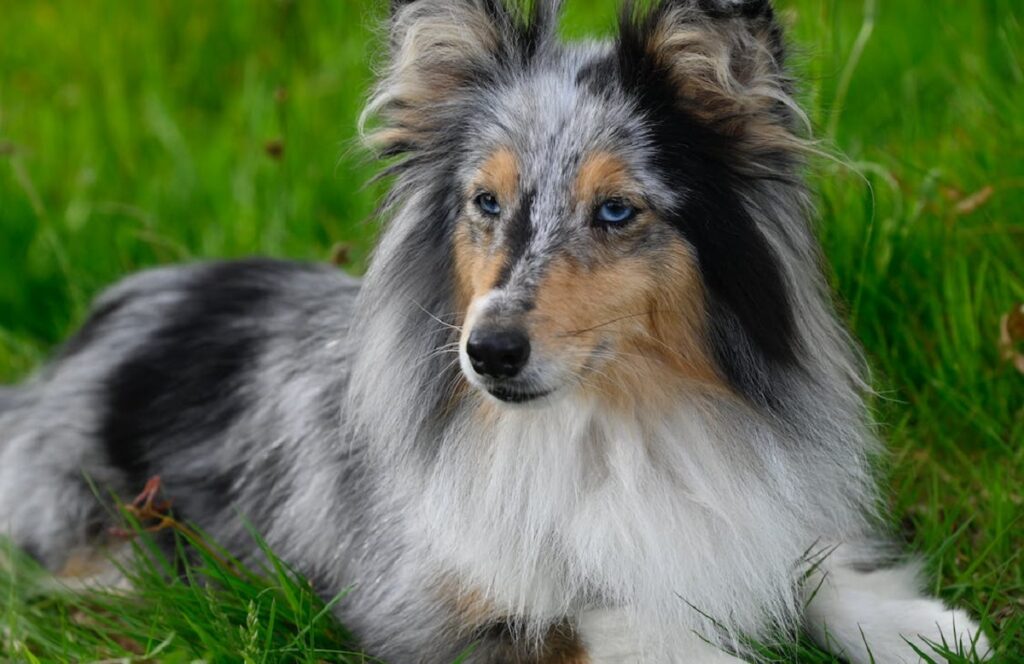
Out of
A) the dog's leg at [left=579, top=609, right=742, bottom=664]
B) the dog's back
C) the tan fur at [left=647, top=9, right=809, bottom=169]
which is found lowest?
the dog's back

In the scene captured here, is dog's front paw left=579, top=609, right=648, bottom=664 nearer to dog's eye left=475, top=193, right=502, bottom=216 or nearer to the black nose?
the black nose

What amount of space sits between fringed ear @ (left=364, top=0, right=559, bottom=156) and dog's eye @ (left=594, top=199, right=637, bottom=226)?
0.52 m

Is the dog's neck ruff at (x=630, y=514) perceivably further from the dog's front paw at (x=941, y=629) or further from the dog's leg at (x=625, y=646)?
the dog's front paw at (x=941, y=629)

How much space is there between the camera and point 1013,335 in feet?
13.3

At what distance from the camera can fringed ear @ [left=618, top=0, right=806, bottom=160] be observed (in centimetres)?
312

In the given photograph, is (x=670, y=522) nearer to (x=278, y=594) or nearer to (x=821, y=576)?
(x=821, y=576)

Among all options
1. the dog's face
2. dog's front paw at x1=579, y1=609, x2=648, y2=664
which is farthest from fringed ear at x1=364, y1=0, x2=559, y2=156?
dog's front paw at x1=579, y1=609, x2=648, y2=664

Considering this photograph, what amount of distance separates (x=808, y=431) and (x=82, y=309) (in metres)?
3.47

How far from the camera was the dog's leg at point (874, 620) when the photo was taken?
11.0ft

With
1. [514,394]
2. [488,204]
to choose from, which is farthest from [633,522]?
[488,204]

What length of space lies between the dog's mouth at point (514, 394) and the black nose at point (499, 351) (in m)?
0.05

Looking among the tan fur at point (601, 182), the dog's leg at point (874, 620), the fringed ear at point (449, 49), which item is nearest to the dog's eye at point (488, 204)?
the tan fur at point (601, 182)

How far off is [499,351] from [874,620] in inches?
52.4

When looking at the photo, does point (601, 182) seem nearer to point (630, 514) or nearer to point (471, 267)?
point (471, 267)
